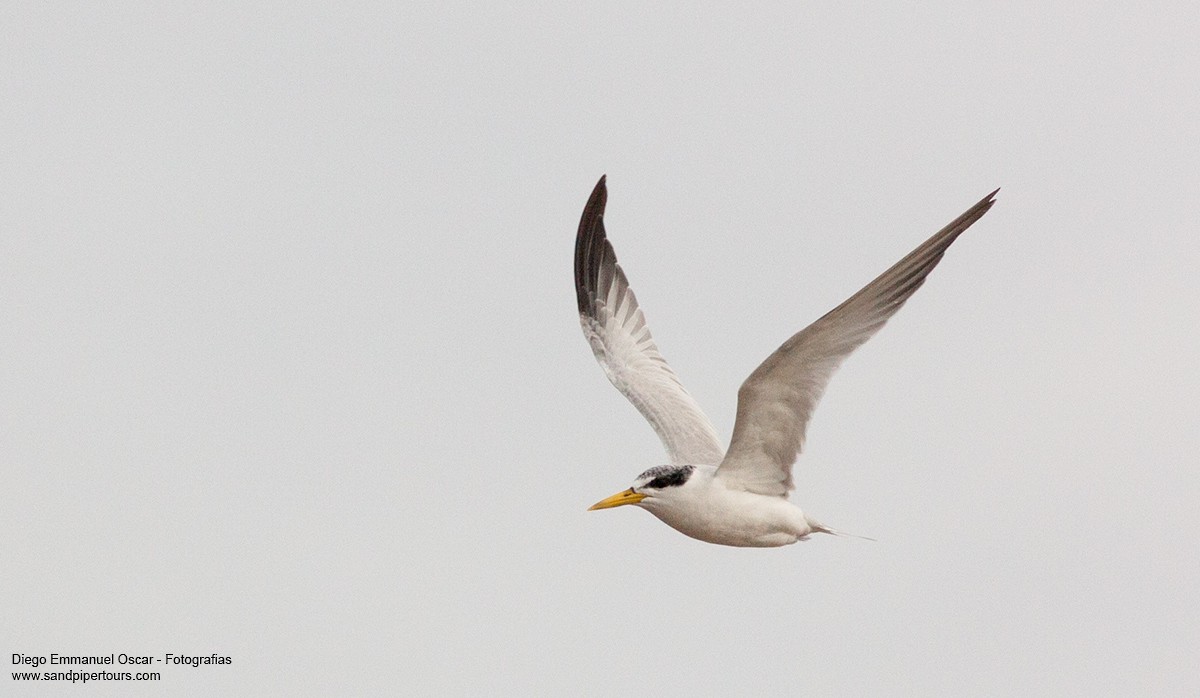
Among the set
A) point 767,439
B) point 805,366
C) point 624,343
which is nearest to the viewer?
point 805,366

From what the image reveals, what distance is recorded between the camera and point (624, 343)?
21000mm

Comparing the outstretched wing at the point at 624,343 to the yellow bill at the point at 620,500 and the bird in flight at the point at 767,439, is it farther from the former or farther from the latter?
the yellow bill at the point at 620,500

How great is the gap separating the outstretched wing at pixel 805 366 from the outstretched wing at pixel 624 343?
2639 mm

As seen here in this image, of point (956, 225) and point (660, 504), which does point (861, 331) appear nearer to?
point (956, 225)

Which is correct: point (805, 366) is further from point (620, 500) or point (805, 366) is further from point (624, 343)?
point (624, 343)

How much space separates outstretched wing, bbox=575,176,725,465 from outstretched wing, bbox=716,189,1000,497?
2.64 meters

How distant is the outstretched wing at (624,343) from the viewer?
63.1ft

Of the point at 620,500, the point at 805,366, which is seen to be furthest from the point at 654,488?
the point at 805,366

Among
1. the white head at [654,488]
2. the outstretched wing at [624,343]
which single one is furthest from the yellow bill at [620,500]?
the outstretched wing at [624,343]

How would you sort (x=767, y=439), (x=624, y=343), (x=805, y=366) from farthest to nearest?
(x=624, y=343)
(x=767, y=439)
(x=805, y=366)

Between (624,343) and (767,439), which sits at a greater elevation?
(624,343)

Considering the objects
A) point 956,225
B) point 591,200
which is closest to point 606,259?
point 591,200

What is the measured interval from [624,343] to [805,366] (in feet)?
19.4

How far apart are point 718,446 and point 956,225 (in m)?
4.91
